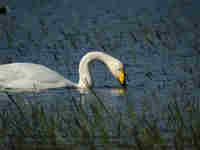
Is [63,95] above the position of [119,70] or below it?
below

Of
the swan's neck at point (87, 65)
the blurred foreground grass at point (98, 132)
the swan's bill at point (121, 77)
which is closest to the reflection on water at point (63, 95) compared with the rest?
the swan's bill at point (121, 77)

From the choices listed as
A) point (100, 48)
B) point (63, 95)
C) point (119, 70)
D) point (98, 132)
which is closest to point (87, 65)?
point (119, 70)

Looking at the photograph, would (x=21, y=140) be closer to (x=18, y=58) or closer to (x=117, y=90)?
(x=117, y=90)

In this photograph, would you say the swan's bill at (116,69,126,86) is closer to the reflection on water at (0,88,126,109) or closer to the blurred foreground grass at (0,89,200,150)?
the reflection on water at (0,88,126,109)

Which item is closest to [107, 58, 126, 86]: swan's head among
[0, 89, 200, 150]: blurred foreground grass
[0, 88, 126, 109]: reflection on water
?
[0, 88, 126, 109]: reflection on water

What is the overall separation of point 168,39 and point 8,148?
11.7 m

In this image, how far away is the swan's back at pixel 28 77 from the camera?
1159 centimetres

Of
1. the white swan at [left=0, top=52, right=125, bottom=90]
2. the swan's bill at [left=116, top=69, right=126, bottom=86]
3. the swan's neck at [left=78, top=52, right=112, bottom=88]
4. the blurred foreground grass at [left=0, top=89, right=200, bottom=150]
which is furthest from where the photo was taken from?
the swan's neck at [left=78, top=52, right=112, bottom=88]

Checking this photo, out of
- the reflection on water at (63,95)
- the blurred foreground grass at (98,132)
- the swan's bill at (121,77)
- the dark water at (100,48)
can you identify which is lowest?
the blurred foreground grass at (98,132)

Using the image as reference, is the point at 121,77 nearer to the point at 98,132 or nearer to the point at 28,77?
the point at 28,77

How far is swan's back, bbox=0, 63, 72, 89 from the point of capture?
38.0ft

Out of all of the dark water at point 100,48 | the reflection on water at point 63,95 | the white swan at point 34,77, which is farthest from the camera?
the white swan at point 34,77

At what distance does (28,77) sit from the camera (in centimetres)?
1170

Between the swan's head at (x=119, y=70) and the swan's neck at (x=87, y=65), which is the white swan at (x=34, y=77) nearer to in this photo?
the swan's head at (x=119, y=70)
